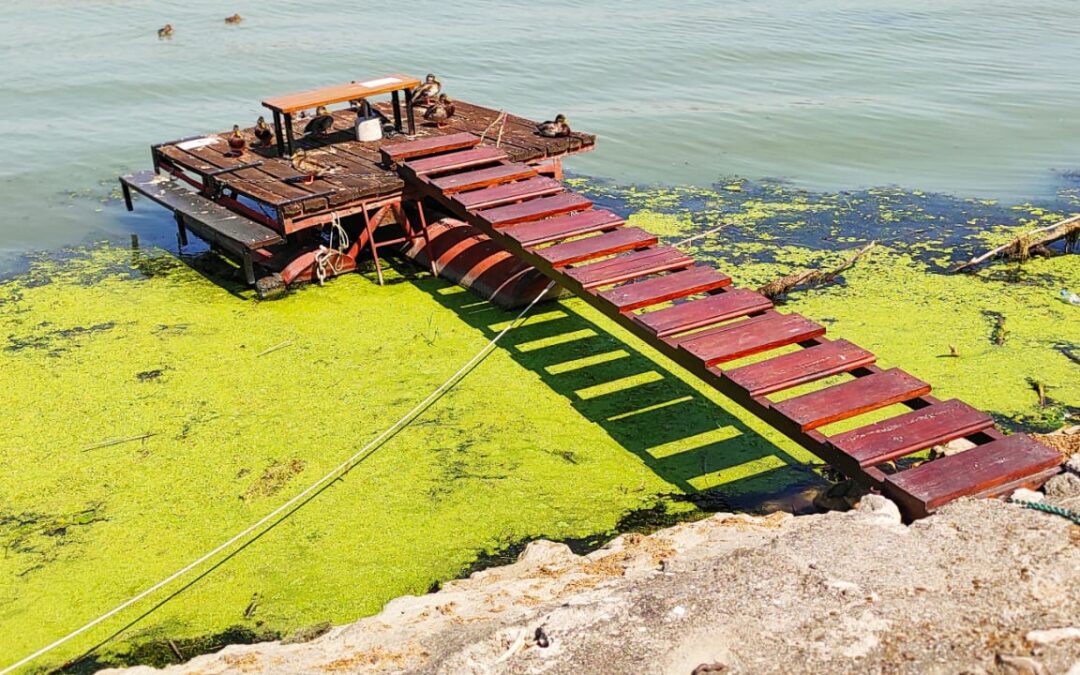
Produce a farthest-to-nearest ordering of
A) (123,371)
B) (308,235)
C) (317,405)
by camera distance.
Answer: (308,235) < (123,371) < (317,405)

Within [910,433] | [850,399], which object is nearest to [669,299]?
[850,399]

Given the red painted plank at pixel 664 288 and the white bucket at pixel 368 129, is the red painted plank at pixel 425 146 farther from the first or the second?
the red painted plank at pixel 664 288

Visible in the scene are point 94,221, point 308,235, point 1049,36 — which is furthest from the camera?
point 1049,36

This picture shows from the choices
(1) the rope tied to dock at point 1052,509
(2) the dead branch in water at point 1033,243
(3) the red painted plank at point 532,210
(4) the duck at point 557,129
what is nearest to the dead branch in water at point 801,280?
(2) the dead branch in water at point 1033,243

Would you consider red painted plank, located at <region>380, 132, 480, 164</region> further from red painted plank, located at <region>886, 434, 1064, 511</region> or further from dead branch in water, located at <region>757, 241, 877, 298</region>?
red painted plank, located at <region>886, 434, 1064, 511</region>

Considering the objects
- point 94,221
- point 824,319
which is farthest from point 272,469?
point 94,221

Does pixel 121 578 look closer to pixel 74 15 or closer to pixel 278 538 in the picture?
pixel 278 538

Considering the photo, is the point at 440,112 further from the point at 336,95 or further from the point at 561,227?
the point at 561,227
